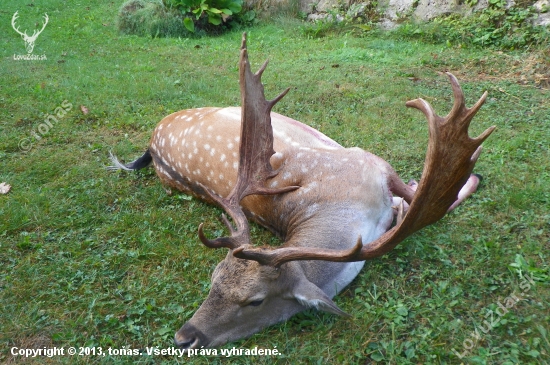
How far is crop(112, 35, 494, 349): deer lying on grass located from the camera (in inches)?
95.0

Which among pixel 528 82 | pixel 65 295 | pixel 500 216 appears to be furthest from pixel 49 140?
pixel 528 82

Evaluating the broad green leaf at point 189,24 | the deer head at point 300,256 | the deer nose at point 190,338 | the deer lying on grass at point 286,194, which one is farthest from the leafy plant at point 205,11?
the deer nose at point 190,338

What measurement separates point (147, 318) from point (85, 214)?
1.46 m

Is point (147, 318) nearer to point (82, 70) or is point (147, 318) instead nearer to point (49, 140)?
point (49, 140)

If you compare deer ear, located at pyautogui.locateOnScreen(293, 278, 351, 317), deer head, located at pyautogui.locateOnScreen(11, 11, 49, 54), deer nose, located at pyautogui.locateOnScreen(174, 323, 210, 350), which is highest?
deer ear, located at pyautogui.locateOnScreen(293, 278, 351, 317)

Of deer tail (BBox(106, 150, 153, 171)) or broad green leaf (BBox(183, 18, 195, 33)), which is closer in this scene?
deer tail (BBox(106, 150, 153, 171))

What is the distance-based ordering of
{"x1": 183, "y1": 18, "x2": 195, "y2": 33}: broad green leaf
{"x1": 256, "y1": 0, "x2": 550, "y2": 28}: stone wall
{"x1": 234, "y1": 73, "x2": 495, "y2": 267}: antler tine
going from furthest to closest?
{"x1": 183, "y1": 18, "x2": 195, "y2": 33}: broad green leaf
{"x1": 256, "y1": 0, "x2": 550, "y2": 28}: stone wall
{"x1": 234, "y1": 73, "x2": 495, "y2": 267}: antler tine

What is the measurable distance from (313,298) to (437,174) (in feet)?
3.02

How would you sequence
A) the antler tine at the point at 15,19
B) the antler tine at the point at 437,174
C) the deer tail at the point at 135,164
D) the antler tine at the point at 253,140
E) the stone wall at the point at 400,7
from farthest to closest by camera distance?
the antler tine at the point at 15,19, the stone wall at the point at 400,7, the deer tail at the point at 135,164, the antler tine at the point at 253,140, the antler tine at the point at 437,174

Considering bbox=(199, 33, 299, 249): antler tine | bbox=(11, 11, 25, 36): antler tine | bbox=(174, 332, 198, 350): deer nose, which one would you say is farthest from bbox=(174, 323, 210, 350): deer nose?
bbox=(11, 11, 25, 36): antler tine

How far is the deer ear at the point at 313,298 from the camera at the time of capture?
8.44 ft

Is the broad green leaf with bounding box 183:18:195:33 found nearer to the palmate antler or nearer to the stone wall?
the stone wall

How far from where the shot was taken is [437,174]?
7.80 feet

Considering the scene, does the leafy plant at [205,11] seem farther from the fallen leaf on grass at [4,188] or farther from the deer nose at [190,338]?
the deer nose at [190,338]
